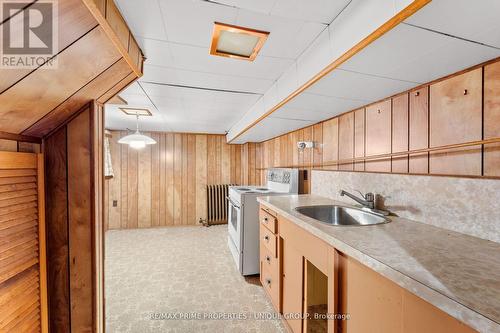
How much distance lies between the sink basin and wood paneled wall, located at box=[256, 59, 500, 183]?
37cm

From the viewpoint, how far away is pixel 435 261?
779 mm

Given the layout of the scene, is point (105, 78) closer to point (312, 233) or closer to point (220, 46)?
point (220, 46)

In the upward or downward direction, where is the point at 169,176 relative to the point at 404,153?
downward

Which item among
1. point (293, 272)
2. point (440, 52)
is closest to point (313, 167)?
point (293, 272)

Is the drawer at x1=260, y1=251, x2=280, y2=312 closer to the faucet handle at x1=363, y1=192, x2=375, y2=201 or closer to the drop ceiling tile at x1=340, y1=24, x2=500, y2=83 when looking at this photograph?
the faucet handle at x1=363, y1=192, x2=375, y2=201

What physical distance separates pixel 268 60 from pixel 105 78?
101 cm

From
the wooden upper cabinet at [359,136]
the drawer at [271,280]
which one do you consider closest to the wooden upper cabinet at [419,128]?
the wooden upper cabinet at [359,136]

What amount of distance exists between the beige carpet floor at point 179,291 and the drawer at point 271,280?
12cm

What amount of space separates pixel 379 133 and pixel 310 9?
1059mm

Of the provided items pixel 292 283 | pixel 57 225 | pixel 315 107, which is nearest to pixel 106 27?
pixel 57 225

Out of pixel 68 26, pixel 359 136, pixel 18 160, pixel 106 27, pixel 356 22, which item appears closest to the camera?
pixel 68 26

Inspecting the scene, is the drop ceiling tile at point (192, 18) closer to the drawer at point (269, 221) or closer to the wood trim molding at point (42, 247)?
the wood trim molding at point (42, 247)

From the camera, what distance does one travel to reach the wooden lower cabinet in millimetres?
705

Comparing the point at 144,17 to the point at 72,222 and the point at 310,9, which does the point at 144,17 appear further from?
the point at 72,222
